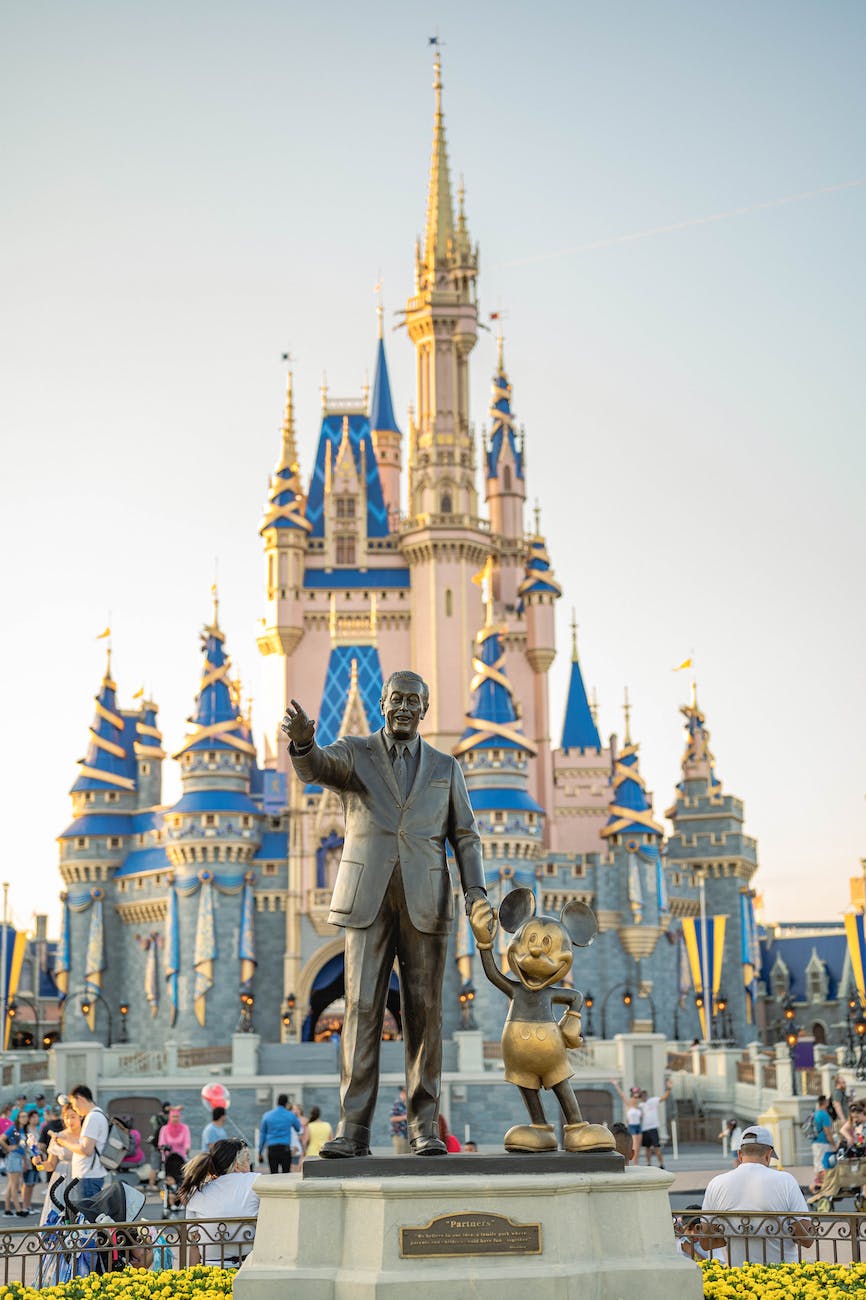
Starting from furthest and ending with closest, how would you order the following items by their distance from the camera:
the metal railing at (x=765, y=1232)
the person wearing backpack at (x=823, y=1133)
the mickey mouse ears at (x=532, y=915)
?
1. the person wearing backpack at (x=823, y=1133)
2. the metal railing at (x=765, y=1232)
3. the mickey mouse ears at (x=532, y=915)

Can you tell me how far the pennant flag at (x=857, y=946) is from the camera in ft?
168

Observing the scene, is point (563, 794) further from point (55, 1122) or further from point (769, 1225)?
point (769, 1225)

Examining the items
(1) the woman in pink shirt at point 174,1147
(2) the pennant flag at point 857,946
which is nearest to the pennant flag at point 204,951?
(2) the pennant flag at point 857,946

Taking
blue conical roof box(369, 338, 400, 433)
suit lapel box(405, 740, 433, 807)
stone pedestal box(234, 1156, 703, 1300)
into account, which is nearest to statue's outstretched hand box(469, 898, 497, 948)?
suit lapel box(405, 740, 433, 807)

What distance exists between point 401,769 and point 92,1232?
3.43 m

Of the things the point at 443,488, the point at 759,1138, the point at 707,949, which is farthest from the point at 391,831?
the point at 443,488

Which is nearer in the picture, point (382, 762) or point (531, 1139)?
point (531, 1139)

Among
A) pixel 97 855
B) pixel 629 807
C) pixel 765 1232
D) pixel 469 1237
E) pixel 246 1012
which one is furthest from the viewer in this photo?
pixel 629 807

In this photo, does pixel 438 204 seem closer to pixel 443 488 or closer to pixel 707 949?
pixel 443 488

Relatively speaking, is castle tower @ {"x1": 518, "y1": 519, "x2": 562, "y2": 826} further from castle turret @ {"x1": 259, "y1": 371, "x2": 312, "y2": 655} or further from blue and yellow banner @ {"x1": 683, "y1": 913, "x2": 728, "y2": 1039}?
blue and yellow banner @ {"x1": 683, "y1": 913, "x2": 728, "y2": 1039}

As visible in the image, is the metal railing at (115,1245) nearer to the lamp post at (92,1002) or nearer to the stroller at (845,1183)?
the stroller at (845,1183)

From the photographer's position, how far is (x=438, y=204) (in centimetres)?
6506

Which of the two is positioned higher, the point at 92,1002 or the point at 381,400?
the point at 381,400

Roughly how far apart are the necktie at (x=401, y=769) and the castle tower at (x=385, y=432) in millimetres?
60790
